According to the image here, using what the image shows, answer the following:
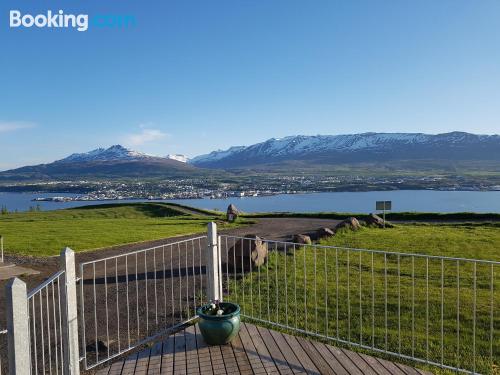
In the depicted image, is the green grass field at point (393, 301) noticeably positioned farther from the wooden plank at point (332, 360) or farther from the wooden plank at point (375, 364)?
the wooden plank at point (375, 364)

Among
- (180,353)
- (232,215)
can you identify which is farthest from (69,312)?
(232,215)

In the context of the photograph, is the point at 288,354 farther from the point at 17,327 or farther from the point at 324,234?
the point at 324,234

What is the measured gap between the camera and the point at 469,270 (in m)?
14.8

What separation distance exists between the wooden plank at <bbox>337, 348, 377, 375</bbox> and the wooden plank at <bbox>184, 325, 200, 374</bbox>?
7.90 feet

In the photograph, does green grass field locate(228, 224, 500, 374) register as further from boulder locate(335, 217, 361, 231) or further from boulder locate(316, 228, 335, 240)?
boulder locate(335, 217, 361, 231)

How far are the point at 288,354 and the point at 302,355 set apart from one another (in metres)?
0.23

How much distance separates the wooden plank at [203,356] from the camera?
6309 millimetres

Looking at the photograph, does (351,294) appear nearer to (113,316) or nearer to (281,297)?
(281,297)

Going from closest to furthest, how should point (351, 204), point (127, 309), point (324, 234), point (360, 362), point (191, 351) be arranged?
point (360, 362) < point (191, 351) < point (127, 309) < point (324, 234) < point (351, 204)

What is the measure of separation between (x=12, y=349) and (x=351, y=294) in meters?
9.45

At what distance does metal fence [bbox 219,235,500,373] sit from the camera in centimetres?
716

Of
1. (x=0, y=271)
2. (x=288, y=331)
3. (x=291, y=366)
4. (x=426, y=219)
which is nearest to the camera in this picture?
(x=291, y=366)

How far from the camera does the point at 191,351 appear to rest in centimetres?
699

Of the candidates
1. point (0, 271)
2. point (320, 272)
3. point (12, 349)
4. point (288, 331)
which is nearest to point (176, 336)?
point (288, 331)
